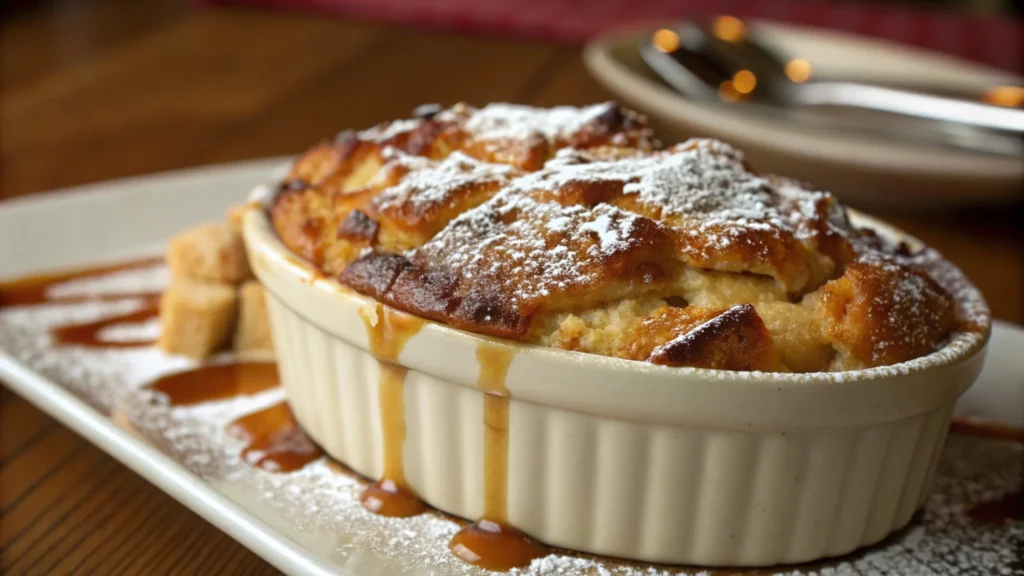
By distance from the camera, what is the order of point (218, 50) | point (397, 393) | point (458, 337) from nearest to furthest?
point (458, 337) → point (397, 393) → point (218, 50)

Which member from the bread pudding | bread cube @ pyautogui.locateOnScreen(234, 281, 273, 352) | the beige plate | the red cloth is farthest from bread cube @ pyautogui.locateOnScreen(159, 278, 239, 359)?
the red cloth

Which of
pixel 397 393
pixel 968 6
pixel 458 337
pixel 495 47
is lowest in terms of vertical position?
pixel 968 6

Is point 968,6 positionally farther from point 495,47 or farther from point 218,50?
point 218,50

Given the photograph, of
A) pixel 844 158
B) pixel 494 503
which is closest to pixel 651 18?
pixel 844 158

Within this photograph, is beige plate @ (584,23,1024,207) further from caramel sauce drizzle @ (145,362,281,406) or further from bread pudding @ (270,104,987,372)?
caramel sauce drizzle @ (145,362,281,406)

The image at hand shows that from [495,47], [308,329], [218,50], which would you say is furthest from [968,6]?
[308,329]

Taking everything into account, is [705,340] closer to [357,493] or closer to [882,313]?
[882,313]
